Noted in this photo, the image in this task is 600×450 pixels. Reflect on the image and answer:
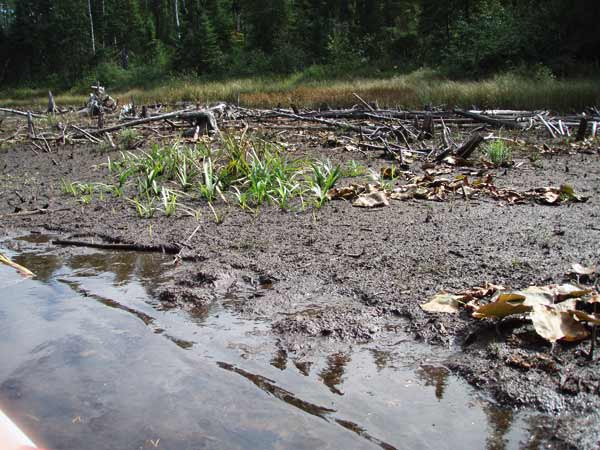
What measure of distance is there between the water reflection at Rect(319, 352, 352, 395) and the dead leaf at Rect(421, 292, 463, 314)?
537 mm

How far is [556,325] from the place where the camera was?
247cm

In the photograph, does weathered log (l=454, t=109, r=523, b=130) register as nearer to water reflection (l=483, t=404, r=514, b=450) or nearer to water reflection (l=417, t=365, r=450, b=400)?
water reflection (l=417, t=365, r=450, b=400)

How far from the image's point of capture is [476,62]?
2592cm

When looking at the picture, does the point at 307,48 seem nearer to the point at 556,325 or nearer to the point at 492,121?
the point at 492,121

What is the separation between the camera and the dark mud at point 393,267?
2.36 metres

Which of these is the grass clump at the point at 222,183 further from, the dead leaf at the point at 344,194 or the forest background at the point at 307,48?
the forest background at the point at 307,48

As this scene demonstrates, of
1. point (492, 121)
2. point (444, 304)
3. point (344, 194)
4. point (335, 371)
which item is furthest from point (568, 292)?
point (492, 121)

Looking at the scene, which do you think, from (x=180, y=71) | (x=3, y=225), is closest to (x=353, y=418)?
(x=3, y=225)

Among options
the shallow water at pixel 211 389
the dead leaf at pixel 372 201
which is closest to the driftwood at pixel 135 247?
the shallow water at pixel 211 389

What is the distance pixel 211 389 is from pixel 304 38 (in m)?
41.9

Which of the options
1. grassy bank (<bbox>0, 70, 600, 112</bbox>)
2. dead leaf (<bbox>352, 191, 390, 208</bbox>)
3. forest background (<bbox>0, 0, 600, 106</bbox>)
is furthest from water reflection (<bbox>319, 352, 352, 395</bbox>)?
forest background (<bbox>0, 0, 600, 106</bbox>)

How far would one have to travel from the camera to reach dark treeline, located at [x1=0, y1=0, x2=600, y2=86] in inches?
985

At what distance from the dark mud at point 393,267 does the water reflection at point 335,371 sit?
0.12m

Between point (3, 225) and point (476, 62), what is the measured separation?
24.1 m
